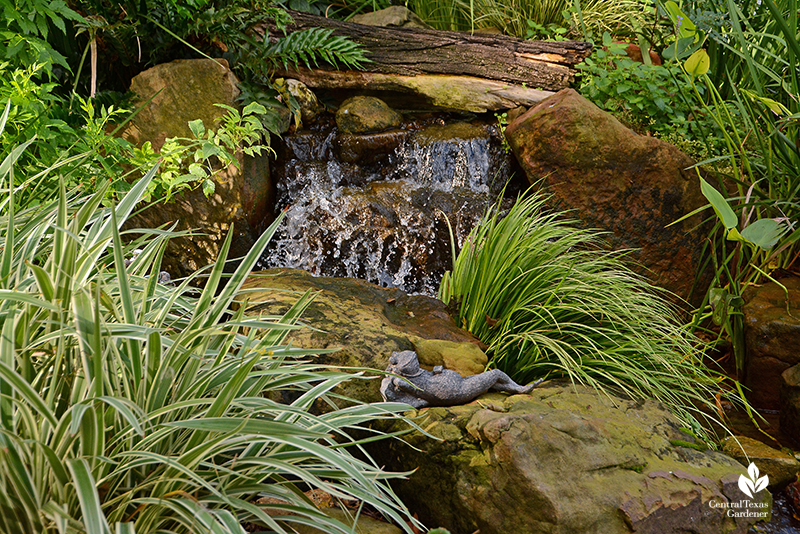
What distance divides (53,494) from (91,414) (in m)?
0.23

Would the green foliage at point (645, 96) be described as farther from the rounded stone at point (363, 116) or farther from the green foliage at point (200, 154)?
the green foliage at point (200, 154)

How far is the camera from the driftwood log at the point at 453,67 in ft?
17.4

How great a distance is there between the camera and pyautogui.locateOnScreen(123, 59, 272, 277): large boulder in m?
3.83

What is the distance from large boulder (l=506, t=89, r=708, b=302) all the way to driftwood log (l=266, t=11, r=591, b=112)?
1.32 m

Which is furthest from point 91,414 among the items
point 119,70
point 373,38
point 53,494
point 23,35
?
point 373,38

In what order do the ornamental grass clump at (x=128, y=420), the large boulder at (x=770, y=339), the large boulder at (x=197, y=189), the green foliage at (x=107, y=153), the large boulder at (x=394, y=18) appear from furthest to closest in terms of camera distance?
the large boulder at (x=394, y=18) < the large boulder at (x=197, y=189) < the large boulder at (x=770, y=339) < the green foliage at (x=107, y=153) < the ornamental grass clump at (x=128, y=420)

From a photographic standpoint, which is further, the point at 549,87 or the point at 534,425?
the point at 549,87

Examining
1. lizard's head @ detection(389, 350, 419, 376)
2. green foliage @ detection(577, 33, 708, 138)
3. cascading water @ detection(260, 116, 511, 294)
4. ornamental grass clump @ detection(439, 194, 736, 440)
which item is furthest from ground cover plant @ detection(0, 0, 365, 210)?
green foliage @ detection(577, 33, 708, 138)

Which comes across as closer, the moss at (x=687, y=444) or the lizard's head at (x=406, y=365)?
the lizard's head at (x=406, y=365)

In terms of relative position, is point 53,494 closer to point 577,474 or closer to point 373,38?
point 577,474

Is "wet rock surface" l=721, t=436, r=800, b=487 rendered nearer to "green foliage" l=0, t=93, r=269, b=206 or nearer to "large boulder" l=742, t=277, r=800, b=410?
"large boulder" l=742, t=277, r=800, b=410

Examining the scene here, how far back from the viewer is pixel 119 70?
4301mm

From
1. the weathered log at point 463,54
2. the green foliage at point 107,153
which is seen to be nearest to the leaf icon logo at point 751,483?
the green foliage at point 107,153

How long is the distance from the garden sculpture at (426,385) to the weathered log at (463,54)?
398 cm
